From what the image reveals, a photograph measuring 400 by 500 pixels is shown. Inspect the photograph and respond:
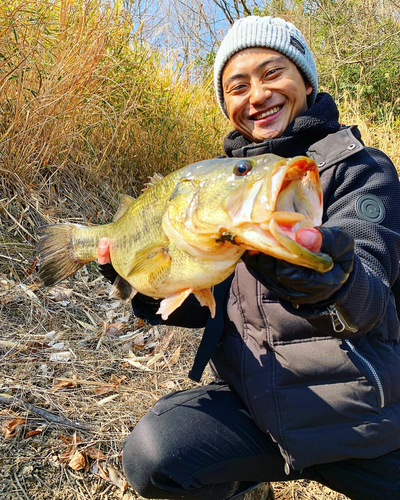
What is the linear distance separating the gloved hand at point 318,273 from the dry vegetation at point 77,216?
1539mm

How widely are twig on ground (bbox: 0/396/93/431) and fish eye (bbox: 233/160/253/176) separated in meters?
1.77

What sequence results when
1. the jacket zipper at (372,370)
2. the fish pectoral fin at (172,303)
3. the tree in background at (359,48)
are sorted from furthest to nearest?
the tree in background at (359,48) < the jacket zipper at (372,370) < the fish pectoral fin at (172,303)

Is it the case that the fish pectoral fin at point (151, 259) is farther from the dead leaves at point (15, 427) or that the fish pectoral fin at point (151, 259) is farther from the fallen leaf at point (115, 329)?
the fallen leaf at point (115, 329)

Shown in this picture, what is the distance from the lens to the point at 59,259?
2.25 metres

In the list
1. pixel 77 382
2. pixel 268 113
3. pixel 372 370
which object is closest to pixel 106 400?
pixel 77 382

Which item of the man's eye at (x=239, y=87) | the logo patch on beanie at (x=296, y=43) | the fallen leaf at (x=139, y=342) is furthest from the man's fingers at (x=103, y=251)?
the fallen leaf at (x=139, y=342)

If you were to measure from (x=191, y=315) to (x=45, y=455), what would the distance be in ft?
3.30

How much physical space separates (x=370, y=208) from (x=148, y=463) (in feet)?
4.61

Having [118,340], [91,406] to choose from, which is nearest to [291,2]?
[118,340]

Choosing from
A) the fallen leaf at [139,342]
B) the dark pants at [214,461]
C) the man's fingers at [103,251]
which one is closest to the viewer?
the dark pants at [214,461]

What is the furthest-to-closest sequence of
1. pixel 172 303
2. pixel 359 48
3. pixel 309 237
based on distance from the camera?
pixel 359 48, pixel 172 303, pixel 309 237

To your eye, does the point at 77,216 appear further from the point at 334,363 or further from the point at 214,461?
the point at 334,363

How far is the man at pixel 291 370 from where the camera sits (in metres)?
1.70

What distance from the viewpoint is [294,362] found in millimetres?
1792
